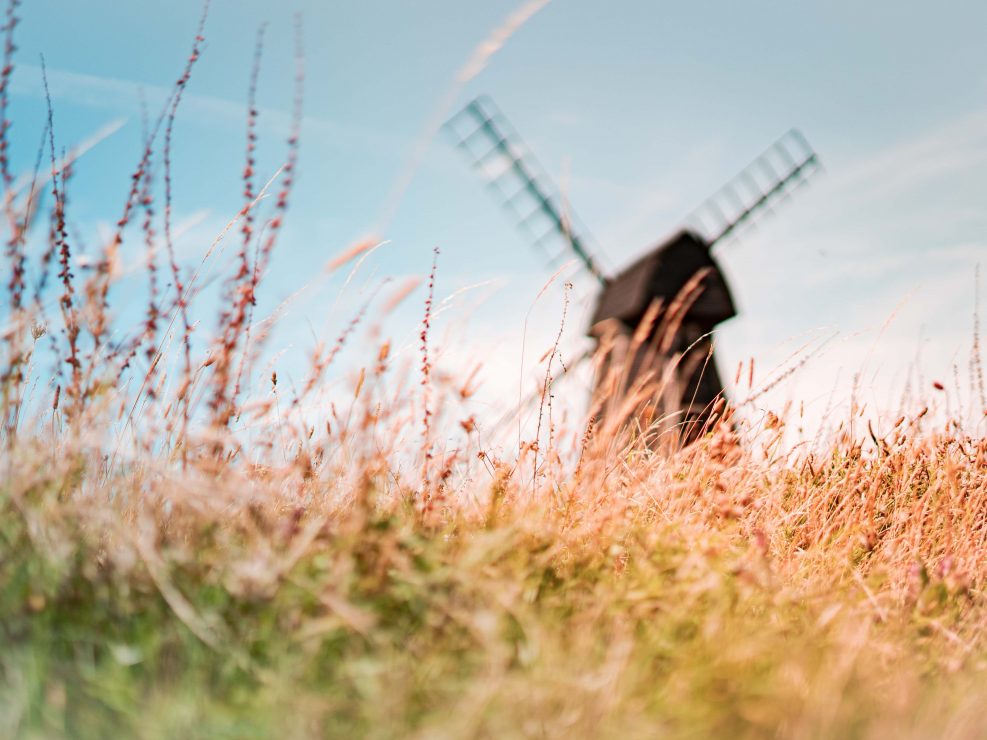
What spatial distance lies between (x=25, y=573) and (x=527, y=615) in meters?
1.16

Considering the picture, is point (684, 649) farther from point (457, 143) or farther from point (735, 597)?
point (457, 143)

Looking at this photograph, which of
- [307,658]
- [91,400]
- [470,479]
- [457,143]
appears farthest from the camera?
[457,143]

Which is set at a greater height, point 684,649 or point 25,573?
point 25,573

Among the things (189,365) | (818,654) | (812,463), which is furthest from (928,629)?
(189,365)

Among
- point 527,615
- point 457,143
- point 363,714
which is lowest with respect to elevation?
point 527,615

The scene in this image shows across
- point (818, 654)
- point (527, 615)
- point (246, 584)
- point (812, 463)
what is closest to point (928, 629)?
point (818, 654)

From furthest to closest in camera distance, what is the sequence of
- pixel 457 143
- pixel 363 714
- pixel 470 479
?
pixel 457 143 → pixel 470 479 → pixel 363 714

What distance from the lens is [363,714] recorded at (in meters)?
1.53

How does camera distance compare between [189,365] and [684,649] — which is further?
[189,365]

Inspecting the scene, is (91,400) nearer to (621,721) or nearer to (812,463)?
(621,721)

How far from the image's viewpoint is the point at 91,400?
2502 millimetres

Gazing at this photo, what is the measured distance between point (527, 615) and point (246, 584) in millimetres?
642

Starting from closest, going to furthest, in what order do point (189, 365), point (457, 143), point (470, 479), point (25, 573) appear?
point (25, 573) → point (189, 365) → point (470, 479) → point (457, 143)

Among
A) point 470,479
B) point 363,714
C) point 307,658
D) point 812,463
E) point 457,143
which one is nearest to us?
point 363,714
